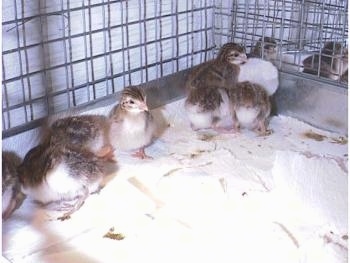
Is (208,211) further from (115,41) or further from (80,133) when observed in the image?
(115,41)

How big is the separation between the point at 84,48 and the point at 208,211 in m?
0.85

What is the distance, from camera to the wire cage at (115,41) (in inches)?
79.2

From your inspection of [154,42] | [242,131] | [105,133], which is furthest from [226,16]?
[105,133]

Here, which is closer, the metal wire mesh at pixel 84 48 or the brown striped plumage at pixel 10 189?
the brown striped plumage at pixel 10 189

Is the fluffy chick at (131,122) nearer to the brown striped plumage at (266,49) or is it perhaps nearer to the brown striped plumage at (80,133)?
the brown striped plumage at (80,133)

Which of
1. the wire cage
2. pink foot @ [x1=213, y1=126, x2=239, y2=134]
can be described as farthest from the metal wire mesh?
pink foot @ [x1=213, y1=126, x2=239, y2=134]

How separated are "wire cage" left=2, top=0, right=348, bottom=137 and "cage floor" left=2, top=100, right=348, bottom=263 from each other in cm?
20

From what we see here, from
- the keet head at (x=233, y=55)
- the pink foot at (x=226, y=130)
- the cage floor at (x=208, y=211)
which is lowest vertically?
the cage floor at (x=208, y=211)

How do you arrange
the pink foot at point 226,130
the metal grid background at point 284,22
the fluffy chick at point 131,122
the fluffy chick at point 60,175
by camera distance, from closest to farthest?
1. the fluffy chick at point 60,175
2. the fluffy chick at point 131,122
3. the pink foot at point 226,130
4. the metal grid background at point 284,22

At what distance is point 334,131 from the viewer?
2.32 metres

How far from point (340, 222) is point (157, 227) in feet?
1.68

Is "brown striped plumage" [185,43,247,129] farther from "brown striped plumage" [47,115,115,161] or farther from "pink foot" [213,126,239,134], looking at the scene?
"brown striped plumage" [47,115,115,161]

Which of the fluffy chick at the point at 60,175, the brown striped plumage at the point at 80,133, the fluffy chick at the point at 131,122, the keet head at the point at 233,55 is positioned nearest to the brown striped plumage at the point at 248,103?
the keet head at the point at 233,55

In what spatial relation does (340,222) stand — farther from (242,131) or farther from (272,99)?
(272,99)
